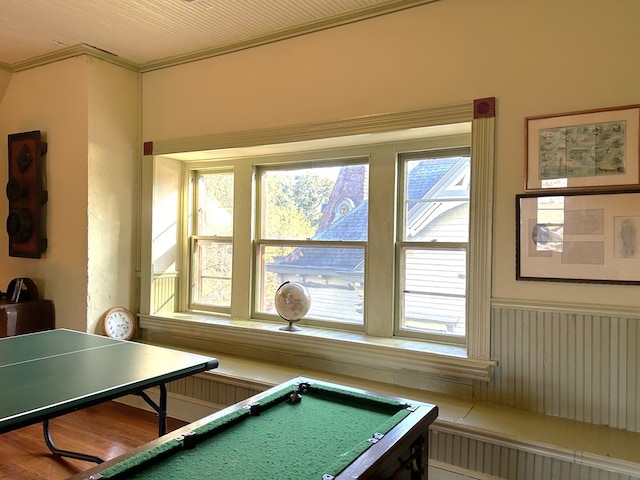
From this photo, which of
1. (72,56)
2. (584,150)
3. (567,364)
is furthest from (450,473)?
(72,56)

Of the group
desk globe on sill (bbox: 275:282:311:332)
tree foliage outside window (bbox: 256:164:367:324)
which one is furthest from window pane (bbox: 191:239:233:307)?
A: desk globe on sill (bbox: 275:282:311:332)

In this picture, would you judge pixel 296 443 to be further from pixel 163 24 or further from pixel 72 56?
pixel 72 56

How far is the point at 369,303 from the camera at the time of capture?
3.43m

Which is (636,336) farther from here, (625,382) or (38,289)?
(38,289)

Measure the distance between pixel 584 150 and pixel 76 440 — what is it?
142 inches

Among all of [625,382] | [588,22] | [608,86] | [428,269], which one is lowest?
[625,382]

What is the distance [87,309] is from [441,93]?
10.4 feet

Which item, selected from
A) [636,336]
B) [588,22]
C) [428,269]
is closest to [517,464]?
[636,336]

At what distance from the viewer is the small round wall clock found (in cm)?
395

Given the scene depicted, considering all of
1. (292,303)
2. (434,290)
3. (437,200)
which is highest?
(437,200)

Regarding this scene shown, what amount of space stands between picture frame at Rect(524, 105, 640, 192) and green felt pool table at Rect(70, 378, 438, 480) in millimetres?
1471

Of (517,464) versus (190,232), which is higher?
(190,232)

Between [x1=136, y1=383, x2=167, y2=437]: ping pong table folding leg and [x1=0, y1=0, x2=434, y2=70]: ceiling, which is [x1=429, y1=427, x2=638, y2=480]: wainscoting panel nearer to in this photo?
[x1=136, y1=383, x2=167, y2=437]: ping pong table folding leg

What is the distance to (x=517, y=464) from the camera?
2.30 m
